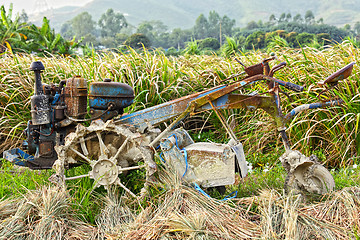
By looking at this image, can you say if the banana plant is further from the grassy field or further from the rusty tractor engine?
the rusty tractor engine

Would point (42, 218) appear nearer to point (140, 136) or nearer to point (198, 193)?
point (140, 136)

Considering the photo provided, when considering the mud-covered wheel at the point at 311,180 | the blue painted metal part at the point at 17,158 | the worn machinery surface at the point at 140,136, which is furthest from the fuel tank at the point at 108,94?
the mud-covered wheel at the point at 311,180

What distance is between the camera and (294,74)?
14.9ft

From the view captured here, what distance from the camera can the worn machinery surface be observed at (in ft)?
9.52

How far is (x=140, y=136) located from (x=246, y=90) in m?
2.53

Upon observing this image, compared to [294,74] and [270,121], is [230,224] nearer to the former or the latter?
[270,121]

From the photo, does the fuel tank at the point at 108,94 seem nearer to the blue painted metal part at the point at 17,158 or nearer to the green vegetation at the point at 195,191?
the green vegetation at the point at 195,191

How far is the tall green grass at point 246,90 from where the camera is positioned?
4.07 meters

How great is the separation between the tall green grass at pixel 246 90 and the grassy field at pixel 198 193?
0.01 meters

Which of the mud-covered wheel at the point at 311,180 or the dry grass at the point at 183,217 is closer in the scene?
the dry grass at the point at 183,217

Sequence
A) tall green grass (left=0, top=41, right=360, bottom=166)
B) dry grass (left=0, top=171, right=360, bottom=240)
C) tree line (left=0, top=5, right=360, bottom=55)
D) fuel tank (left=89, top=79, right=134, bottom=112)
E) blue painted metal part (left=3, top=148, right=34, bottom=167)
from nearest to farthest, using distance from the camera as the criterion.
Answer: dry grass (left=0, top=171, right=360, bottom=240) → fuel tank (left=89, top=79, right=134, bottom=112) → blue painted metal part (left=3, top=148, right=34, bottom=167) → tall green grass (left=0, top=41, right=360, bottom=166) → tree line (left=0, top=5, right=360, bottom=55)

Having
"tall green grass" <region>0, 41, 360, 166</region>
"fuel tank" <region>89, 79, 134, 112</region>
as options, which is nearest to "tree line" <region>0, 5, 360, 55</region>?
"tall green grass" <region>0, 41, 360, 166</region>

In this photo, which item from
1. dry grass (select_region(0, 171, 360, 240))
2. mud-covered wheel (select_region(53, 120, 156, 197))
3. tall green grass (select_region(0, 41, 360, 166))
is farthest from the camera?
tall green grass (select_region(0, 41, 360, 166))

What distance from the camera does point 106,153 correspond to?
295 cm
